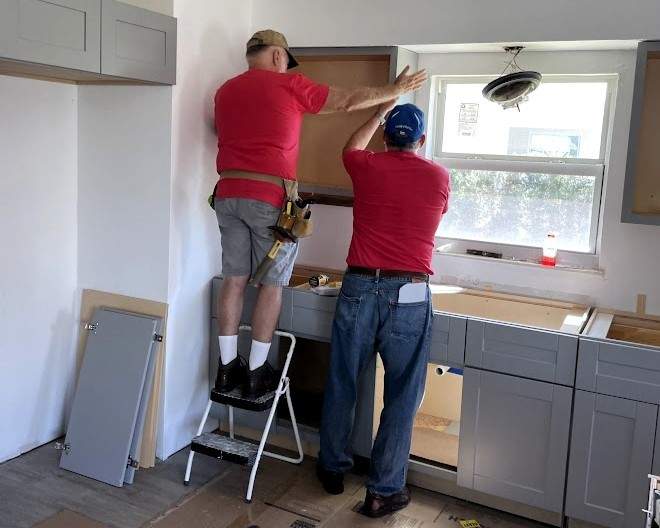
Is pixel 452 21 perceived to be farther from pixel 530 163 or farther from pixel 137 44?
pixel 137 44

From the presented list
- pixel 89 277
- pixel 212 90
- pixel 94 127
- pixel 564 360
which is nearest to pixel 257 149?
pixel 212 90

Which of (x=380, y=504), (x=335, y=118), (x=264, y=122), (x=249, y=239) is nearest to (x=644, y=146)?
(x=335, y=118)

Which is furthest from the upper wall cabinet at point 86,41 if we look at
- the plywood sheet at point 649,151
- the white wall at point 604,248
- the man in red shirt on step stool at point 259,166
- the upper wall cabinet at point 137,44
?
the plywood sheet at point 649,151

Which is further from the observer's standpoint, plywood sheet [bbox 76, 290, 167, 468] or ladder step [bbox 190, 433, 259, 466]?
plywood sheet [bbox 76, 290, 167, 468]

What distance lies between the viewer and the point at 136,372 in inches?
131

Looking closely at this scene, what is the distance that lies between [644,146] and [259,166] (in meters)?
1.65

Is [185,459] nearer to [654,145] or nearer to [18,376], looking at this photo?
[18,376]

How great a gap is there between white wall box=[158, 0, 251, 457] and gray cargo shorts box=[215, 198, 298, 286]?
0.28 metres

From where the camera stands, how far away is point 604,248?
3.41m

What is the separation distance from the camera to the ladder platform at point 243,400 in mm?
3165

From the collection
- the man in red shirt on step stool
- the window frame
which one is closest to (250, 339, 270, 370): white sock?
the man in red shirt on step stool

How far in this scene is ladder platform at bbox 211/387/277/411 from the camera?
3.17 m

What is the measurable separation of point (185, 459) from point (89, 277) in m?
1.05

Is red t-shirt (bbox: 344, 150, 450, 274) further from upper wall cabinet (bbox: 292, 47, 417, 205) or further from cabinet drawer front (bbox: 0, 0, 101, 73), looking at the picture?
cabinet drawer front (bbox: 0, 0, 101, 73)
